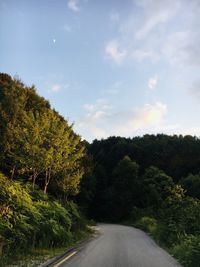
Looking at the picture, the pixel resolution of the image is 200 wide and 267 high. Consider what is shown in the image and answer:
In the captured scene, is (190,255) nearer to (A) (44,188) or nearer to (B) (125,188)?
(A) (44,188)

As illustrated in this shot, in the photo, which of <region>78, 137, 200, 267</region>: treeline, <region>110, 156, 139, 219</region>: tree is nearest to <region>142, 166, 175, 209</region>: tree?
<region>78, 137, 200, 267</region>: treeline

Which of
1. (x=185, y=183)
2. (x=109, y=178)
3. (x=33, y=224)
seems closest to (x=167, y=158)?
(x=109, y=178)

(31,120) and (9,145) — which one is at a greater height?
(31,120)

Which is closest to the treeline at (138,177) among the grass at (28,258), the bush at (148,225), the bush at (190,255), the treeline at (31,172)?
the bush at (148,225)

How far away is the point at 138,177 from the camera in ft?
344

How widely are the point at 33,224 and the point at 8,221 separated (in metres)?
2.78

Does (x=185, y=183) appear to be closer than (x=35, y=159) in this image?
No

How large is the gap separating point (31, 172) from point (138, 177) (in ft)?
250

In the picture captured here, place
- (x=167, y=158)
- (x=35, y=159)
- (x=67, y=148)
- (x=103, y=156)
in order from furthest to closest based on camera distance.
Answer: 1. (x=103, y=156)
2. (x=167, y=158)
3. (x=67, y=148)
4. (x=35, y=159)

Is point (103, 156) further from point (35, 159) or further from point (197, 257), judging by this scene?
point (197, 257)

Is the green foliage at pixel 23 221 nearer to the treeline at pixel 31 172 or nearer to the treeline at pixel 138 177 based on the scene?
the treeline at pixel 31 172

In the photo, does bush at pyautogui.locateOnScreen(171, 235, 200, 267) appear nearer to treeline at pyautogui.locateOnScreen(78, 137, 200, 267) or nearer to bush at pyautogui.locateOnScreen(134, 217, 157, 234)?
bush at pyautogui.locateOnScreen(134, 217, 157, 234)

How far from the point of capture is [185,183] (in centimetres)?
8356

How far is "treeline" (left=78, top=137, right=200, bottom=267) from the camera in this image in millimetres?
78556
